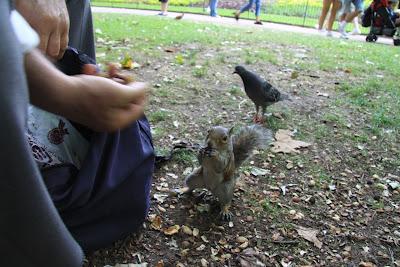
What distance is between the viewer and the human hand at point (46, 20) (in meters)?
1.41

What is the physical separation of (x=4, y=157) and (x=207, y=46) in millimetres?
5999

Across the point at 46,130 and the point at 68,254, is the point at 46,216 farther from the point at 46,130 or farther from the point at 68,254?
the point at 46,130

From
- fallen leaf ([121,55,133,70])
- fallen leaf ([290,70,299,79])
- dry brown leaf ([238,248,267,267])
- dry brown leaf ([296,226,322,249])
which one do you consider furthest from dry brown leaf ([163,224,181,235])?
fallen leaf ([290,70,299,79])

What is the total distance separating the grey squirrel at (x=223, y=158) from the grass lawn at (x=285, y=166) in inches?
5.7

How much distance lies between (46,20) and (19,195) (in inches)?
32.8

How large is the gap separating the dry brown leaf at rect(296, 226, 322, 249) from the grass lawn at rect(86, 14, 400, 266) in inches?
0.9

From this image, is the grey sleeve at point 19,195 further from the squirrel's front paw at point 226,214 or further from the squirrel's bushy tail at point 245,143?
the squirrel's bushy tail at point 245,143

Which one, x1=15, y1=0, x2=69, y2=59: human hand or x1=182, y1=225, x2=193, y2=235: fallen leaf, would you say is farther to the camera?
x1=182, y1=225, x2=193, y2=235: fallen leaf

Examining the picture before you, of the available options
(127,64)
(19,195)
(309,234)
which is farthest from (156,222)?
(127,64)

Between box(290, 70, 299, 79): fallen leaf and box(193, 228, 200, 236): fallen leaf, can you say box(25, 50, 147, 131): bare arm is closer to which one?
box(193, 228, 200, 236): fallen leaf

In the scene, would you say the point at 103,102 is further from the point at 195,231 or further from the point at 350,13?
the point at 350,13

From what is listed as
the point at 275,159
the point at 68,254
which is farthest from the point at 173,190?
the point at 68,254

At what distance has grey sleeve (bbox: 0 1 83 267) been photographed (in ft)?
2.32

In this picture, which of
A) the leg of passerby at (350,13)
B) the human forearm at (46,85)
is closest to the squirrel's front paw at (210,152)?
the human forearm at (46,85)
